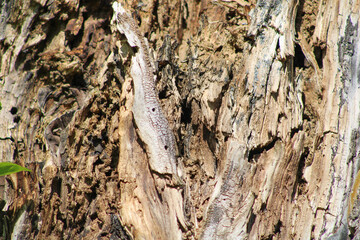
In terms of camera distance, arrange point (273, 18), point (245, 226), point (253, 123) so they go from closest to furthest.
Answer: point (245, 226)
point (253, 123)
point (273, 18)

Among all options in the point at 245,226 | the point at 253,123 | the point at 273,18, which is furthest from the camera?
the point at 273,18

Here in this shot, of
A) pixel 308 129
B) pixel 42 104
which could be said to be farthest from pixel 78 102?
pixel 308 129

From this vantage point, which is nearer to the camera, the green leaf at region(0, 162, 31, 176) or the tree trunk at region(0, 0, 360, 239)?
the green leaf at region(0, 162, 31, 176)

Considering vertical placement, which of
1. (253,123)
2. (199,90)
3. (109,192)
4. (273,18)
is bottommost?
(109,192)

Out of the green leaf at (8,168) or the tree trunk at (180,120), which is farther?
the tree trunk at (180,120)

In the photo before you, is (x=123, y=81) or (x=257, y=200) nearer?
(x=257, y=200)

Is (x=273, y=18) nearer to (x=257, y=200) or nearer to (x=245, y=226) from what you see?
(x=257, y=200)

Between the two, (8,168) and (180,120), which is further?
(180,120)

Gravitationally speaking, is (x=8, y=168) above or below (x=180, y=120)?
below
